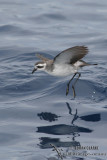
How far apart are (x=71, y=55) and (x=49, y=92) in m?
2.25

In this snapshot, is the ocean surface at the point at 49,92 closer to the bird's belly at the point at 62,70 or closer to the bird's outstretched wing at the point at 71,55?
the bird's belly at the point at 62,70

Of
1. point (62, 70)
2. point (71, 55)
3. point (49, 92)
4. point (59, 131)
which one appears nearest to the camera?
point (59, 131)

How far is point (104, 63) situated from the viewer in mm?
14180

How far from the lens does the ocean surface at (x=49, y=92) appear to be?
9.02 meters

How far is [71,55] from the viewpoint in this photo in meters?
10.1

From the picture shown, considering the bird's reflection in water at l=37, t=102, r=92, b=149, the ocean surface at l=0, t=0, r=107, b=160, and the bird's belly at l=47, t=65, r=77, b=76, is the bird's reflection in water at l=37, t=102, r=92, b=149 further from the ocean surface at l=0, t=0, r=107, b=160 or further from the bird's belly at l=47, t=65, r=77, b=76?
the bird's belly at l=47, t=65, r=77, b=76

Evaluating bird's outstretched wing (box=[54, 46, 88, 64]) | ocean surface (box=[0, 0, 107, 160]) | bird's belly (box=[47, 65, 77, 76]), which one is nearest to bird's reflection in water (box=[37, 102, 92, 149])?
ocean surface (box=[0, 0, 107, 160])

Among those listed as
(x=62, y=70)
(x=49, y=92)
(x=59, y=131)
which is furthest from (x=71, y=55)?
(x=49, y=92)

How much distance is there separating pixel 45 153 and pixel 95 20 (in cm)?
1180

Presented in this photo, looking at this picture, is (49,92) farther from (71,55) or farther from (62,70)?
(71,55)

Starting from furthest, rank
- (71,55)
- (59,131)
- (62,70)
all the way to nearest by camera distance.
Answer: (62,70), (71,55), (59,131)

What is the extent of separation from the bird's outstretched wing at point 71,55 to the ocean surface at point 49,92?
115cm

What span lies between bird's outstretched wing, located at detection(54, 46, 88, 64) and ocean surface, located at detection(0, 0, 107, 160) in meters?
1.15

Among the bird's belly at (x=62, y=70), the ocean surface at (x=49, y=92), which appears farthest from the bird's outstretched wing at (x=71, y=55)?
the ocean surface at (x=49, y=92)
